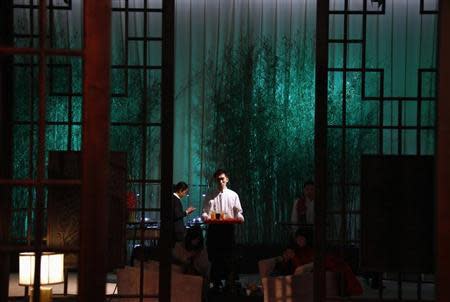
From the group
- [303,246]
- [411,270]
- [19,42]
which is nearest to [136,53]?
[19,42]

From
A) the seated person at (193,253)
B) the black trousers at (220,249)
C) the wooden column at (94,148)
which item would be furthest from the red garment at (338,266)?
the wooden column at (94,148)

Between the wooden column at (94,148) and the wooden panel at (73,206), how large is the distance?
137cm

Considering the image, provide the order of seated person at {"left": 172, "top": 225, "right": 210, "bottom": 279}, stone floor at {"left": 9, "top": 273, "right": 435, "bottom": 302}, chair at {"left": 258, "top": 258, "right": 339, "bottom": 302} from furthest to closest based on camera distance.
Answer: stone floor at {"left": 9, "top": 273, "right": 435, "bottom": 302}, seated person at {"left": 172, "top": 225, "right": 210, "bottom": 279}, chair at {"left": 258, "top": 258, "right": 339, "bottom": 302}

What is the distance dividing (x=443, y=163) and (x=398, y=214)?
4.72 ft

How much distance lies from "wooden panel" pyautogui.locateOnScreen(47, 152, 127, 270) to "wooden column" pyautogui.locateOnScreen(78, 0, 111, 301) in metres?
A: 1.37

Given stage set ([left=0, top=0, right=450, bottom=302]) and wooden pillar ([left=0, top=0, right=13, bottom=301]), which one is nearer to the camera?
wooden pillar ([left=0, top=0, right=13, bottom=301])

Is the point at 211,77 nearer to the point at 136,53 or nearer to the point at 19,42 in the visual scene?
the point at 136,53

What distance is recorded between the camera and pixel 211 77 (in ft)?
34.1

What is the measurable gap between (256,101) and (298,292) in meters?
5.26

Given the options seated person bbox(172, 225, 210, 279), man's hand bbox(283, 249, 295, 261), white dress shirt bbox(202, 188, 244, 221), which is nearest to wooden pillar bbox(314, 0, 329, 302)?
man's hand bbox(283, 249, 295, 261)

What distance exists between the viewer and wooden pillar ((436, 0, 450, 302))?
3.08 metres

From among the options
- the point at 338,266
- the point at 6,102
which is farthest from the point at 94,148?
the point at 338,266

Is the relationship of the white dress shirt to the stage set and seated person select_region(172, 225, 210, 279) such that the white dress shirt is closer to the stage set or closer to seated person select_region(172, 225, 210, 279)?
the stage set

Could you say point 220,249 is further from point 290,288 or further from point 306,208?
point 290,288
